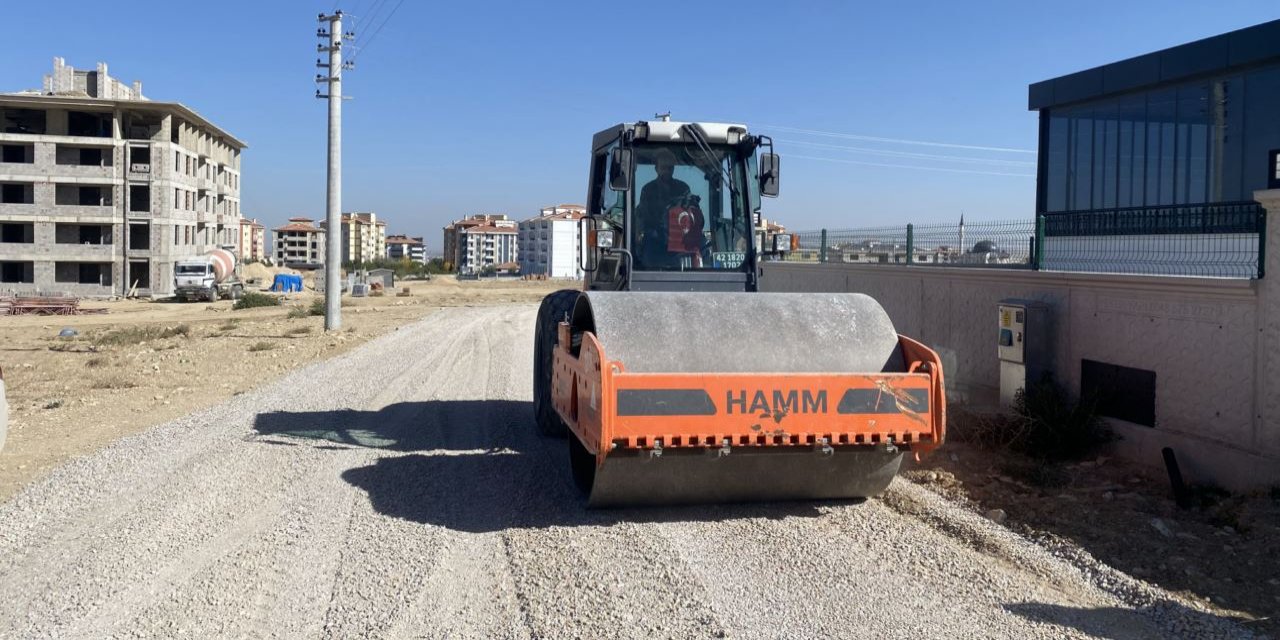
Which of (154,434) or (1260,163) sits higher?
(1260,163)

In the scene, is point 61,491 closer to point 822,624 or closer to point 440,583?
point 440,583

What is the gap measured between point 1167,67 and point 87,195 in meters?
61.1

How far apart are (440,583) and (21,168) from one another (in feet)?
217

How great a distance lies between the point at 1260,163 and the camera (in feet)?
60.0

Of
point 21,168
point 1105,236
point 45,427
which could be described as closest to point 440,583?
point 45,427

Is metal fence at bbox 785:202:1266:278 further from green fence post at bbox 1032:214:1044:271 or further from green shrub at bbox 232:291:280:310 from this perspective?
green shrub at bbox 232:291:280:310

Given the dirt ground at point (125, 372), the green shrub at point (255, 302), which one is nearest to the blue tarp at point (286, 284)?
the green shrub at point (255, 302)

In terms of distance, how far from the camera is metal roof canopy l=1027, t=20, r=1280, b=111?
1820cm

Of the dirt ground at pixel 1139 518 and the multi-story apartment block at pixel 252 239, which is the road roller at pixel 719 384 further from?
the multi-story apartment block at pixel 252 239

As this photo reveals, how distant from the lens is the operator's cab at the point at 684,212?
9062 millimetres

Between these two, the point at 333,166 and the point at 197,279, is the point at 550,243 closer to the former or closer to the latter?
the point at 197,279

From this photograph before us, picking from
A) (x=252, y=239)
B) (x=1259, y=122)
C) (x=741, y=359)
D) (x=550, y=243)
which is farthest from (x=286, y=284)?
(x=252, y=239)

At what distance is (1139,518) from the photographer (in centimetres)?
729

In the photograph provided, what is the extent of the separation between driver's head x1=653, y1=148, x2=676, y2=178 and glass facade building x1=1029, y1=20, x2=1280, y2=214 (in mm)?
12249
